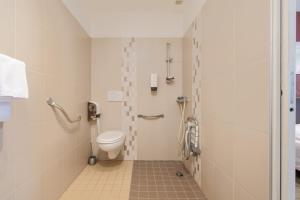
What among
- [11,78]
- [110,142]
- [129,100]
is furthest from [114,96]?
[11,78]

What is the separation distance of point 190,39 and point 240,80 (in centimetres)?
139

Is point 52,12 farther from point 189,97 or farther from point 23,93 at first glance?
point 189,97

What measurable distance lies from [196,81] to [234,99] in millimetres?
897

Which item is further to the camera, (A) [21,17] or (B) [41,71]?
(B) [41,71]

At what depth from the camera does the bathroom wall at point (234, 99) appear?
94 centimetres

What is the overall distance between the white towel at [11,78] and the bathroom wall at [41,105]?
0.74ft

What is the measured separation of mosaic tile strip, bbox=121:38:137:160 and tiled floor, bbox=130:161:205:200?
0.27 m

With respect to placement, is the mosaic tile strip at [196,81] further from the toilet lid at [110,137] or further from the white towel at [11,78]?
the white towel at [11,78]

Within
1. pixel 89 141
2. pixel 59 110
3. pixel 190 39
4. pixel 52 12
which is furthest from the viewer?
pixel 89 141

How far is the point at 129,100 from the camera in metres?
2.85

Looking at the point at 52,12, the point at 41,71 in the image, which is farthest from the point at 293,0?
the point at 52,12

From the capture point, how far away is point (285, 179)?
2.75ft

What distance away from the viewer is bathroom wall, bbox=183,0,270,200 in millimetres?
942

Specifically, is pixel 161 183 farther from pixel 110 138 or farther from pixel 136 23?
pixel 136 23
